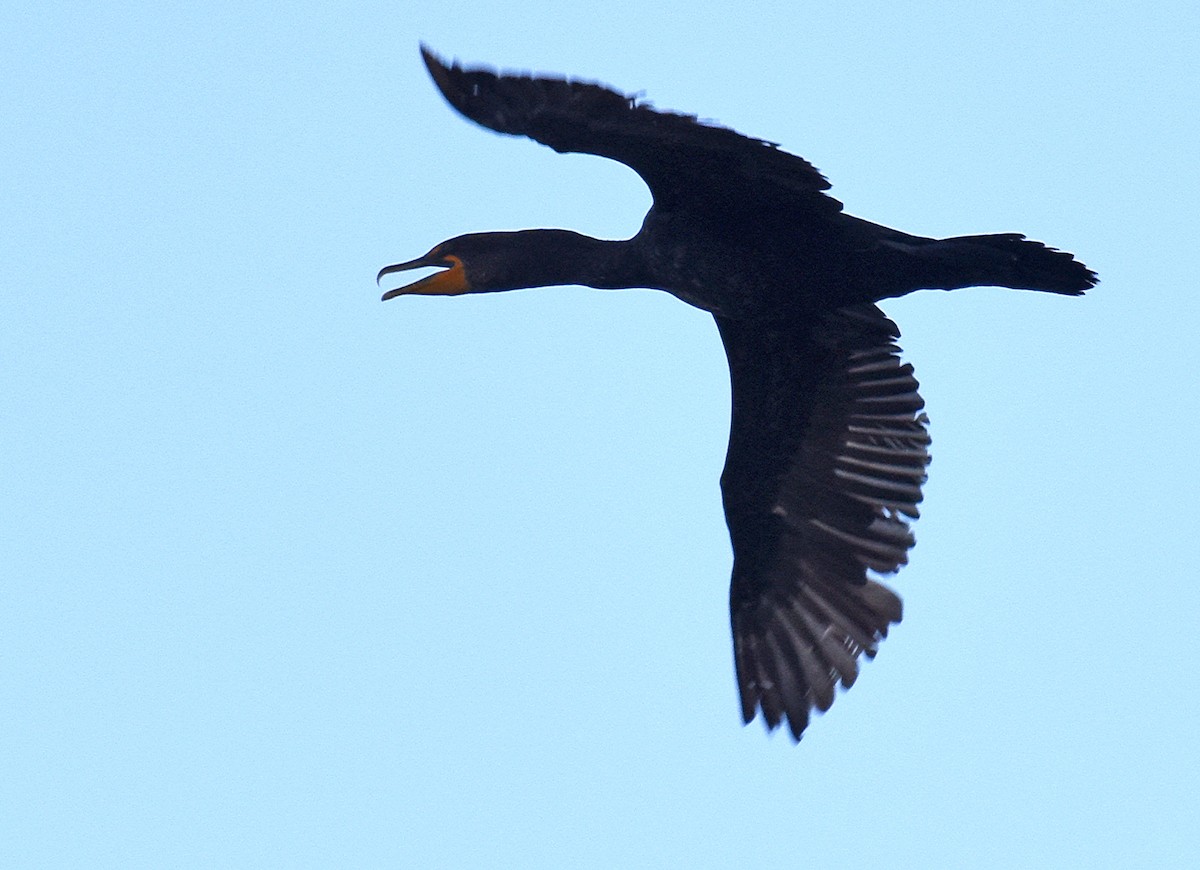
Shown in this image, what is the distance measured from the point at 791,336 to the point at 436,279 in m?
1.52

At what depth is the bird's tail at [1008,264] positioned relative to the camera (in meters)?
6.97

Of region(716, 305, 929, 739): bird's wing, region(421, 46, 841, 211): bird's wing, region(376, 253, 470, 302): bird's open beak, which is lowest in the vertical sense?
region(716, 305, 929, 739): bird's wing

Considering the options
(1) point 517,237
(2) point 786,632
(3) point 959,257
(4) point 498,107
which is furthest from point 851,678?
(4) point 498,107

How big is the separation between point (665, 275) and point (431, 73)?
1543 mm

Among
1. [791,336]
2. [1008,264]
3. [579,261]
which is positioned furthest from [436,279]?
[1008,264]

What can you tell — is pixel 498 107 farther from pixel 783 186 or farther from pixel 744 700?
pixel 744 700

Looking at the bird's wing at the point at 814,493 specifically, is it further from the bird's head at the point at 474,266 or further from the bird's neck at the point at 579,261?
the bird's head at the point at 474,266

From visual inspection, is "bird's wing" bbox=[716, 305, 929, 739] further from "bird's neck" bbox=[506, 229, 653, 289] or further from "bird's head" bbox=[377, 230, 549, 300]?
"bird's head" bbox=[377, 230, 549, 300]

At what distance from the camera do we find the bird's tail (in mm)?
6969

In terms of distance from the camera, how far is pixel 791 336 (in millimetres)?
7781

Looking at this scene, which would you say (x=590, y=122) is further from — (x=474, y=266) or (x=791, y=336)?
(x=791, y=336)

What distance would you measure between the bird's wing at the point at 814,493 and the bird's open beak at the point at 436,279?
44.9 inches

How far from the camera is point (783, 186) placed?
6.83 m

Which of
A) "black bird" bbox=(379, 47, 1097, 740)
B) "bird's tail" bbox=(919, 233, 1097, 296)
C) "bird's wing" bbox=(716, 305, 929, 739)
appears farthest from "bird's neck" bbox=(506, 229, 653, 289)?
"bird's tail" bbox=(919, 233, 1097, 296)
